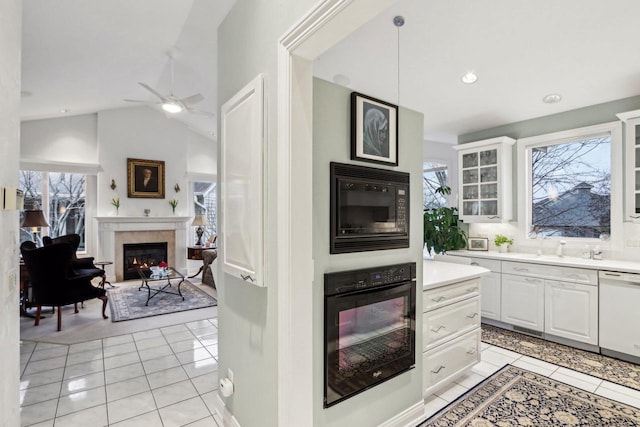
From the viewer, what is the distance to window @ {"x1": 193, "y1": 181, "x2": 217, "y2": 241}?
25.8ft

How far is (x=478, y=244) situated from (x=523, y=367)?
6.47ft

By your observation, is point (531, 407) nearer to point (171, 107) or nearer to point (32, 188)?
point (171, 107)

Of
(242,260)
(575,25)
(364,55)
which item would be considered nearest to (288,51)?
(242,260)

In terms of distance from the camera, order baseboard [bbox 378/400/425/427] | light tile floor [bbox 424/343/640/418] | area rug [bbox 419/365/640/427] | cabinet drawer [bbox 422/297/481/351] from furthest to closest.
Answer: light tile floor [bbox 424/343/640/418] → cabinet drawer [bbox 422/297/481/351] → area rug [bbox 419/365/640/427] → baseboard [bbox 378/400/425/427]

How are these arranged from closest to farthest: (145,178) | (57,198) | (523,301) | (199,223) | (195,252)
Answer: (523,301), (57,198), (145,178), (195,252), (199,223)

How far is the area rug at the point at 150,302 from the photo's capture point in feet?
14.5

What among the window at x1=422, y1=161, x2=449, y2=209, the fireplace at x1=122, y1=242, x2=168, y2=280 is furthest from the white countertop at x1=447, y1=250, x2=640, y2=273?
the fireplace at x1=122, y1=242, x2=168, y2=280

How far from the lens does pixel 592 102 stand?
11.6 feet

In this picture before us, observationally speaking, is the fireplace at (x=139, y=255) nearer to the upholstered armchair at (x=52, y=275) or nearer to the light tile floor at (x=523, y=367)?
the upholstered armchair at (x=52, y=275)

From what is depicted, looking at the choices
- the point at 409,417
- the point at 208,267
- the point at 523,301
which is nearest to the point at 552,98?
the point at 523,301

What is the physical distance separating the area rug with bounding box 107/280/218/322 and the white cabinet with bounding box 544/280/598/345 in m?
4.39

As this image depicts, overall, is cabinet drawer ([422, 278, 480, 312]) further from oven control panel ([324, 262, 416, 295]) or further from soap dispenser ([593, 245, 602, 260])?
soap dispenser ([593, 245, 602, 260])

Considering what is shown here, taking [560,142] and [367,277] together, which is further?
[560,142]

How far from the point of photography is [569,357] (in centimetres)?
310
